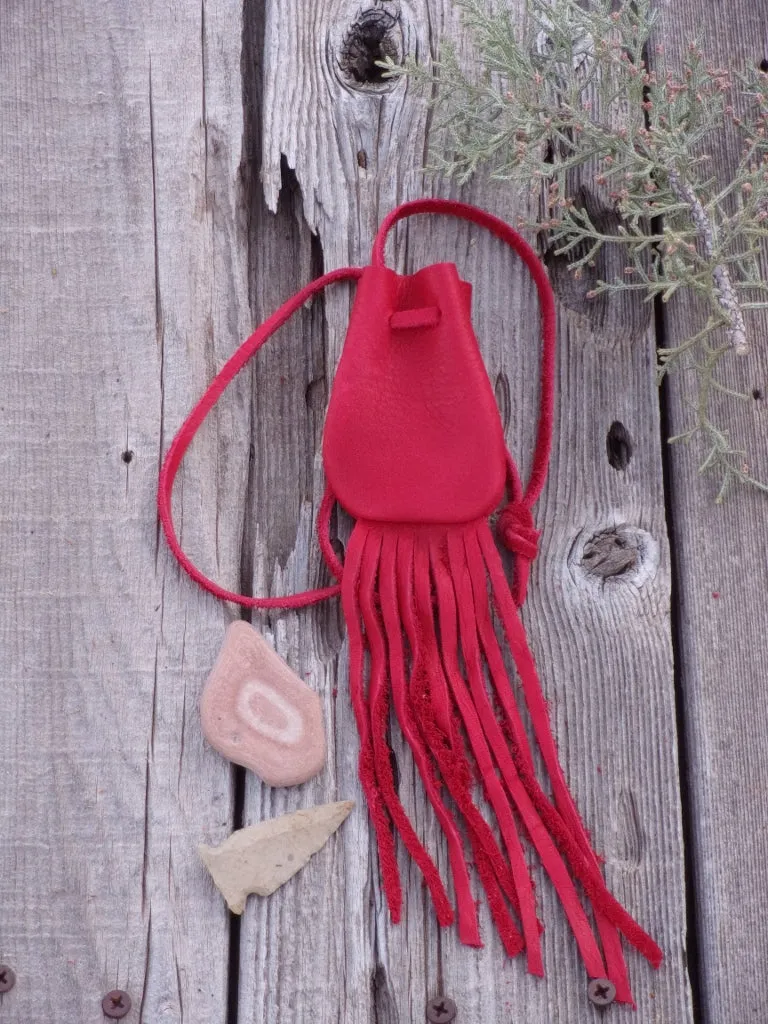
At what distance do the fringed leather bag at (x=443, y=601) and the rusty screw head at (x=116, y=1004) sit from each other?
33cm

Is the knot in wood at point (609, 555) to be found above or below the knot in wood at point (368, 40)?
below

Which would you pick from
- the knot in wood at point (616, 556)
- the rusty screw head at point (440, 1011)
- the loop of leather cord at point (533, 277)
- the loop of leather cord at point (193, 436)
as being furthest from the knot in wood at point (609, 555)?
the rusty screw head at point (440, 1011)

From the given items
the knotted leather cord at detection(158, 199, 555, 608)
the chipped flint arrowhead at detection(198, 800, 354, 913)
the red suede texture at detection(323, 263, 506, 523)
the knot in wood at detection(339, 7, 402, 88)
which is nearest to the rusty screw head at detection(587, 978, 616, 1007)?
the chipped flint arrowhead at detection(198, 800, 354, 913)

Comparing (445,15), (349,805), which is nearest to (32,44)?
(445,15)

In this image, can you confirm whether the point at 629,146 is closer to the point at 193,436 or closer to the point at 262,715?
the point at 193,436

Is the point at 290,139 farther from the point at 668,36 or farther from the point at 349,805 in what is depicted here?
the point at 349,805

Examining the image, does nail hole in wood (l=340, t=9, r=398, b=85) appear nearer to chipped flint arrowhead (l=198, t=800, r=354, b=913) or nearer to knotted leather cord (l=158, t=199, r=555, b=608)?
knotted leather cord (l=158, t=199, r=555, b=608)

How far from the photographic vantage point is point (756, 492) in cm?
131

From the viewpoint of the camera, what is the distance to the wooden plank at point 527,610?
1149 millimetres

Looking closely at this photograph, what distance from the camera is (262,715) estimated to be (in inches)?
46.7

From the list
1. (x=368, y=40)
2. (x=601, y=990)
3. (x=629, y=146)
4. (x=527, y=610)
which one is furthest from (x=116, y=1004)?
(x=368, y=40)

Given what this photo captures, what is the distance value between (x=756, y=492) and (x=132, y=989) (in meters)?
0.99

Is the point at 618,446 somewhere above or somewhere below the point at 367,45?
below

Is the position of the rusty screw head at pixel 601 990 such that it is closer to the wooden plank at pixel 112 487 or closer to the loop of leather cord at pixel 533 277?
the wooden plank at pixel 112 487
